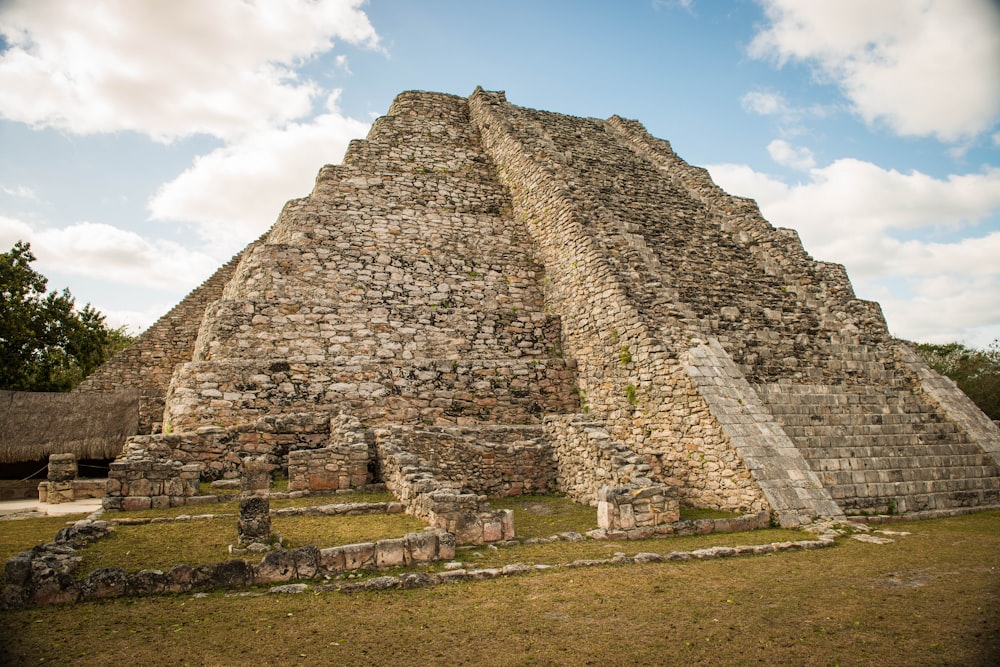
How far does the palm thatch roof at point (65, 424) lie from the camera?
48.8ft

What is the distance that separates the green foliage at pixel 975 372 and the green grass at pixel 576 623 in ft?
76.3

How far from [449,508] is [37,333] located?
24636 millimetres

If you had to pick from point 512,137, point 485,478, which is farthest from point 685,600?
point 512,137

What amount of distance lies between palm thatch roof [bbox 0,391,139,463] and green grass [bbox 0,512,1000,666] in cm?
1149

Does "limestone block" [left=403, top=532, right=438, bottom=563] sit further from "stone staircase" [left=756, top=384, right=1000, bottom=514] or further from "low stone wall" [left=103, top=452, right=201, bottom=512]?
"stone staircase" [left=756, top=384, right=1000, bottom=514]

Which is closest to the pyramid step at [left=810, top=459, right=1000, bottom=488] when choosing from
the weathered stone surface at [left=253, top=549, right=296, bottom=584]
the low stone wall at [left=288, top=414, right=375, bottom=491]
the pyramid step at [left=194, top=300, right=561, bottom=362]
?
the pyramid step at [left=194, top=300, right=561, bottom=362]

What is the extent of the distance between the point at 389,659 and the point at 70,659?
2387 millimetres

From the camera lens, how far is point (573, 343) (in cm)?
1496

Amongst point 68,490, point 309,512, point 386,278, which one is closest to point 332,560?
point 309,512

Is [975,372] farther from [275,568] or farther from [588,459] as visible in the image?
[275,568]

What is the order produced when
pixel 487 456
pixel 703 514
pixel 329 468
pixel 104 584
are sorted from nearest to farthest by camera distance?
pixel 104 584, pixel 703 514, pixel 329 468, pixel 487 456

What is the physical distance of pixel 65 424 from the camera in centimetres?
1543

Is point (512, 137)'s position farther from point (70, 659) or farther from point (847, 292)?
point (70, 659)

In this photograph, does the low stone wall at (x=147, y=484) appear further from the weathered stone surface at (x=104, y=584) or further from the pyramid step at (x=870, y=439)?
the pyramid step at (x=870, y=439)
